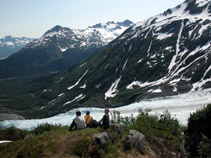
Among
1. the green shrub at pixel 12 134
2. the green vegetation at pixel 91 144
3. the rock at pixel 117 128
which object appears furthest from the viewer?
the green shrub at pixel 12 134

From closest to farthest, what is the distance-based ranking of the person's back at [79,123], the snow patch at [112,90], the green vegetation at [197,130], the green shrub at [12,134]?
the person's back at [79,123], the green vegetation at [197,130], the green shrub at [12,134], the snow patch at [112,90]

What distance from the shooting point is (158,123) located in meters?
24.4

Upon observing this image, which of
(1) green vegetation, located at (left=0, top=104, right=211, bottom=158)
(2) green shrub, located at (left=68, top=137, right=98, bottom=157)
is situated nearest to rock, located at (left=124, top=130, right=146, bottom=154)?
(1) green vegetation, located at (left=0, top=104, right=211, bottom=158)

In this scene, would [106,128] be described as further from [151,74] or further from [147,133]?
[151,74]

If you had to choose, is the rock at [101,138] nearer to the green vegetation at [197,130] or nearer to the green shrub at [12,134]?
the green vegetation at [197,130]

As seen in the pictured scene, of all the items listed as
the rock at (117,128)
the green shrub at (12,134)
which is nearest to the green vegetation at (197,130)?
the rock at (117,128)

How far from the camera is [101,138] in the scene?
56.2ft

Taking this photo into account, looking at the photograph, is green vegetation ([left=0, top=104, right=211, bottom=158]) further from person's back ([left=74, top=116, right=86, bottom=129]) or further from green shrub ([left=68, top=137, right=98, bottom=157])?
person's back ([left=74, top=116, right=86, bottom=129])

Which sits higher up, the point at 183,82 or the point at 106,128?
the point at 183,82

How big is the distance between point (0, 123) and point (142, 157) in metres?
43.3

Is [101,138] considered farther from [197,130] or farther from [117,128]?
[197,130]

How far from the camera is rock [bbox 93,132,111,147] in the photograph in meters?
17.0

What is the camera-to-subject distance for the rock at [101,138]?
1695 centimetres

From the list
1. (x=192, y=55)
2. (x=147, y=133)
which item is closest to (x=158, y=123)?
(x=147, y=133)
